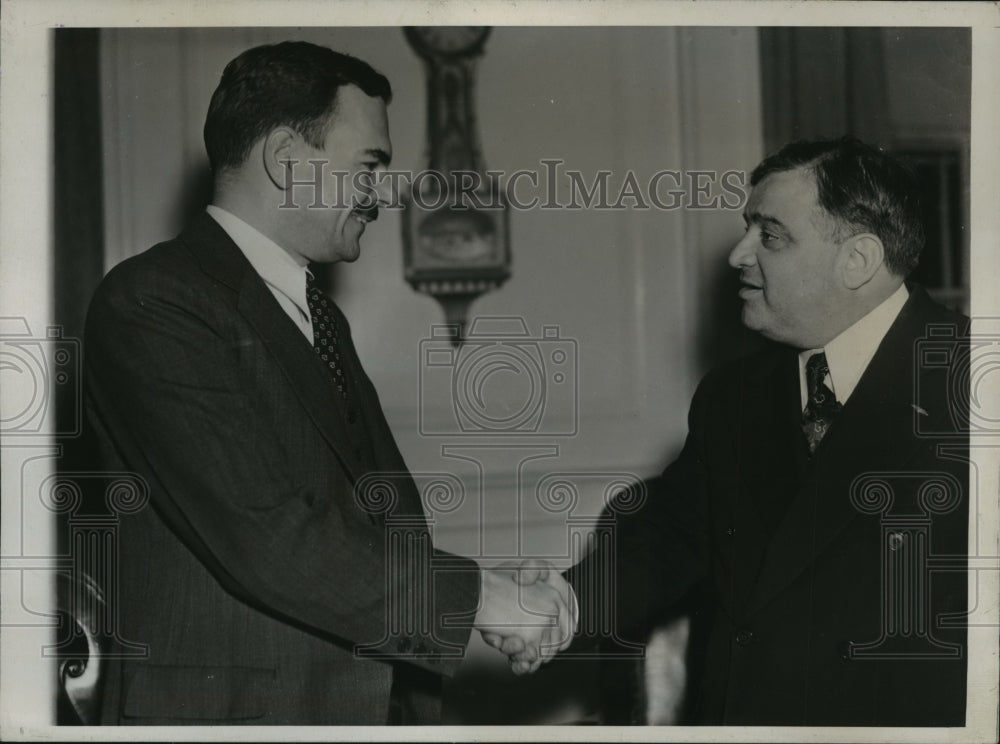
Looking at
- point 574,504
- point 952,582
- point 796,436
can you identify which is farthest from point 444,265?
point 952,582

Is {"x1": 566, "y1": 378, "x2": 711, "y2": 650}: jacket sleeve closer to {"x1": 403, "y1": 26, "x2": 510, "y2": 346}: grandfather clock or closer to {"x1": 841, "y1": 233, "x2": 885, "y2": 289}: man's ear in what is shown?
{"x1": 841, "y1": 233, "x2": 885, "y2": 289}: man's ear

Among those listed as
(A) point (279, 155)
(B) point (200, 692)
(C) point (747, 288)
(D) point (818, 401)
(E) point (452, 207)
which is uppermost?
(A) point (279, 155)

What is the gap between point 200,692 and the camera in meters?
2.24

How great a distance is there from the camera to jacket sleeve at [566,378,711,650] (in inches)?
92.1

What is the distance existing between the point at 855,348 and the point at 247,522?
1.37 m

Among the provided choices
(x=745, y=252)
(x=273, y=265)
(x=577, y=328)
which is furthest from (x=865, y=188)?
(x=273, y=265)

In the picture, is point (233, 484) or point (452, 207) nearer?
point (233, 484)

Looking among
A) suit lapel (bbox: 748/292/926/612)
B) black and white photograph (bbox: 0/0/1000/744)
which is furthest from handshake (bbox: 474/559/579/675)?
suit lapel (bbox: 748/292/926/612)

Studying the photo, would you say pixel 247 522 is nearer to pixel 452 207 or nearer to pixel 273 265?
pixel 273 265

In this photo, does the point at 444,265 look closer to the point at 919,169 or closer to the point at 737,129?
the point at 737,129

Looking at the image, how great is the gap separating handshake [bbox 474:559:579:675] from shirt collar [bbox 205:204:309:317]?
736 millimetres

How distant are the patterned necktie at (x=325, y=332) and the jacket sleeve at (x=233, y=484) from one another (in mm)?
160

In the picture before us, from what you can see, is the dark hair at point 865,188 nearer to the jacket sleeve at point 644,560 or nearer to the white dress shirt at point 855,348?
the white dress shirt at point 855,348
